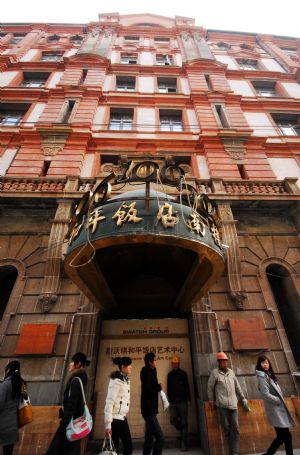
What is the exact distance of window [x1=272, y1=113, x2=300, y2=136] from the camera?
14.2 m

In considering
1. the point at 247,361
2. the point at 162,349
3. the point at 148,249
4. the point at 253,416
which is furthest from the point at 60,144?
the point at 253,416

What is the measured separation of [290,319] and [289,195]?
4170mm

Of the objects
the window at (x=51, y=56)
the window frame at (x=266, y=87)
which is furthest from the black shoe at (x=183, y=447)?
the window at (x=51, y=56)

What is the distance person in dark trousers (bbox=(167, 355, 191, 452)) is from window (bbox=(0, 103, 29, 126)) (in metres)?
14.5

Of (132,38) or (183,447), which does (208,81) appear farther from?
(183,447)

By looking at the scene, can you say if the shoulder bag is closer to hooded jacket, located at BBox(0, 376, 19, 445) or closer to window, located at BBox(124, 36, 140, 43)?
hooded jacket, located at BBox(0, 376, 19, 445)

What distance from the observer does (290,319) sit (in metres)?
7.61

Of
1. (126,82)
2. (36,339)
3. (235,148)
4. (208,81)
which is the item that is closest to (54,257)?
(36,339)

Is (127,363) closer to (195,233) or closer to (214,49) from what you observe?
(195,233)

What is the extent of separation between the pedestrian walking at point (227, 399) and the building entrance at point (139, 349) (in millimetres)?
1369

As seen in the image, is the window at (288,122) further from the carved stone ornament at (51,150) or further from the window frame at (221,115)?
the carved stone ornament at (51,150)

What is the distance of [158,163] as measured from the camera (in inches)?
408

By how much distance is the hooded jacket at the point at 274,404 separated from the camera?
13.8 ft

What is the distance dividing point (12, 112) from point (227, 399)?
16.6 m
